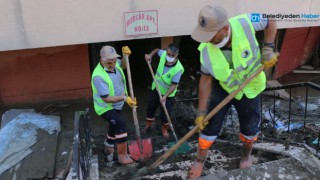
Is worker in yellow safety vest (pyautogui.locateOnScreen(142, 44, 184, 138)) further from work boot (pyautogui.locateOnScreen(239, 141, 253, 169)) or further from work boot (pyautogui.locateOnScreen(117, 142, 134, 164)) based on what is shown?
work boot (pyautogui.locateOnScreen(239, 141, 253, 169))

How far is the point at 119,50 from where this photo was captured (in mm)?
8680

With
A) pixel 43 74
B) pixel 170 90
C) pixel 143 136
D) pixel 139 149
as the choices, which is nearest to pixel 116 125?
pixel 139 149

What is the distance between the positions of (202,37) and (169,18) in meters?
3.42

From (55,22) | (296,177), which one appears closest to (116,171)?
(296,177)

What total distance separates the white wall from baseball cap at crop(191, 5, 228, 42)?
3208 mm

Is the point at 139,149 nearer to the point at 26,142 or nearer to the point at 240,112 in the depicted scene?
the point at 240,112

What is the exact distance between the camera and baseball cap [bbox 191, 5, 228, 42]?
10.2 ft

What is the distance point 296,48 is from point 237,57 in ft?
25.0

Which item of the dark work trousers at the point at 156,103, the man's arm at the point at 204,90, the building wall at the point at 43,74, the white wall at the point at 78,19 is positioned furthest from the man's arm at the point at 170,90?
the building wall at the point at 43,74

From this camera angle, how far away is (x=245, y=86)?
3.41 metres

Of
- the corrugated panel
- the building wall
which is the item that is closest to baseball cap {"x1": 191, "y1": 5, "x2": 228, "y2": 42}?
the building wall

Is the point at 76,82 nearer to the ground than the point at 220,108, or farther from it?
nearer to the ground

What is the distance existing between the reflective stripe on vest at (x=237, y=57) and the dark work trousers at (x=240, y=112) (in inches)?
8.6

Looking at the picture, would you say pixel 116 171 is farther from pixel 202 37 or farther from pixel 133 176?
pixel 202 37
